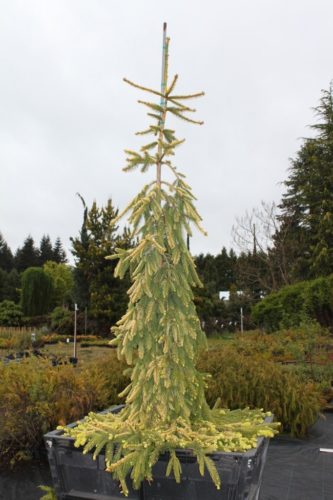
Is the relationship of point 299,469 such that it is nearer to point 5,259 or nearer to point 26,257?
point 26,257

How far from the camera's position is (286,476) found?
166 inches

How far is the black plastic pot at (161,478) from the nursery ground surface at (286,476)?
85 cm

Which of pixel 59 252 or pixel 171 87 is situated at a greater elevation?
pixel 59 252

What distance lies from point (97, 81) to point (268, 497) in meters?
5.82

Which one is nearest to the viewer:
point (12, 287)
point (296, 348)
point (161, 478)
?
point (161, 478)

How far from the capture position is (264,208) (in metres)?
28.4

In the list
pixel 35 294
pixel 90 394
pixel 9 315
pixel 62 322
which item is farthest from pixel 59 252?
pixel 90 394

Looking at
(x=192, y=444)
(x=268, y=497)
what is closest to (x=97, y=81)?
(x=192, y=444)

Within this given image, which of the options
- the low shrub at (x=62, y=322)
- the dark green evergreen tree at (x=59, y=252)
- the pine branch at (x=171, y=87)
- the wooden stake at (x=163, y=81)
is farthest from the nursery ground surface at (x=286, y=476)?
the dark green evergreen tree at (x=59, y=252)

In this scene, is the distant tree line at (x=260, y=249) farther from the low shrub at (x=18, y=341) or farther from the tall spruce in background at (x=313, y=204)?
the low shrub at (x=18, y=341)

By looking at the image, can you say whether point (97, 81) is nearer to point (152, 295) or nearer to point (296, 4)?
point (296, 4)

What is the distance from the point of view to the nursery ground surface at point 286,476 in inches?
149

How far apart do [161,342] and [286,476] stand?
222cm

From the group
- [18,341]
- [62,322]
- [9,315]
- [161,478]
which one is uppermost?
[9,315]
